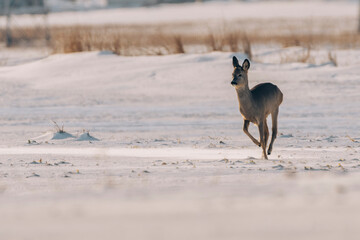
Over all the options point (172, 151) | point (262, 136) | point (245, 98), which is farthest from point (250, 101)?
point (172, 151)

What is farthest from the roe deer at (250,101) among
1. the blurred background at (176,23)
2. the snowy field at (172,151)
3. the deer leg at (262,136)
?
the blurred background at (176,23)

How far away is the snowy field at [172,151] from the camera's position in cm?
390

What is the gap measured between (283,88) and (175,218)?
→ 12.1m

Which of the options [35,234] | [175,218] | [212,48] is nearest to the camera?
[35,234]

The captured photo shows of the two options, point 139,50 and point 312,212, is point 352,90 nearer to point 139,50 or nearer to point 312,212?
point 139,50

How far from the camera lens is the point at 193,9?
64.9 meters

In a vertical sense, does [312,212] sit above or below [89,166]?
above

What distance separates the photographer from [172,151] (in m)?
9.36

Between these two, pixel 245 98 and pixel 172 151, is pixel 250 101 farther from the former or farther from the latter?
pixel 172 151

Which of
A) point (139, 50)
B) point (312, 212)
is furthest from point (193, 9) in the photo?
point (312, 212)

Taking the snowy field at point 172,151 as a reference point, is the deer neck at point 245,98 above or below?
above

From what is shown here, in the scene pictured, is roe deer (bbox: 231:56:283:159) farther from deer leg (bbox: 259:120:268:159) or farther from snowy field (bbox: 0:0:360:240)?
snowy field (bbox: 0:0:360:240)

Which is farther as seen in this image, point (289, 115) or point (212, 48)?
point (212, 48)

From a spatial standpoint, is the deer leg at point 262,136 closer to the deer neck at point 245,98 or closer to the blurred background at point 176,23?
the deer neck at point 245,98
